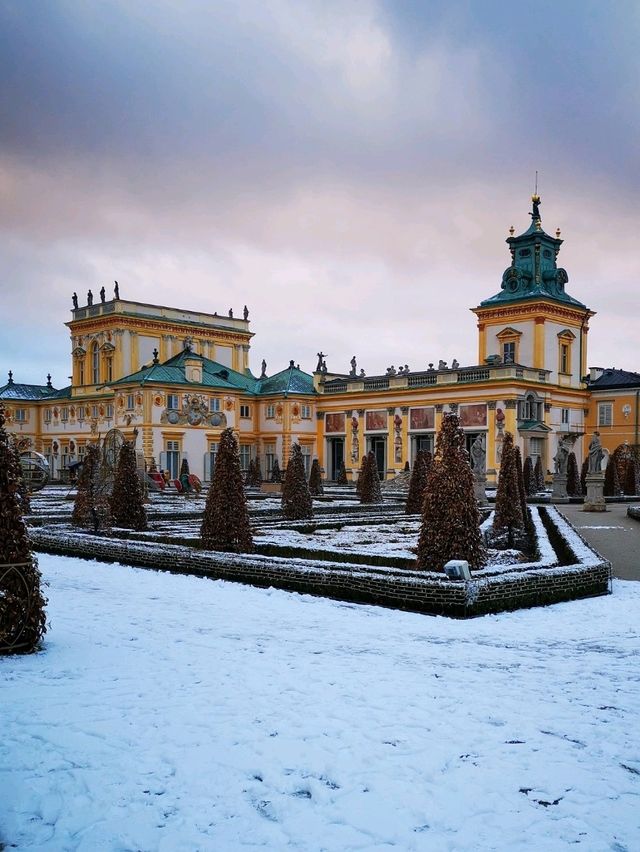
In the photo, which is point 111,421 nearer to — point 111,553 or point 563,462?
point 563,462

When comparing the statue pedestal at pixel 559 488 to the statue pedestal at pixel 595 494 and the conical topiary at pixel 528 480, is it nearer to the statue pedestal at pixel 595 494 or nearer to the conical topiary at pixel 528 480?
the conical topiary at pixel 528 480

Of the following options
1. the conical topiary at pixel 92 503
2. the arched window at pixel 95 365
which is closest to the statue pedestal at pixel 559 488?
the conical topiary at pixel 92 503

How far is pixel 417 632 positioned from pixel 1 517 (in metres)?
4.75

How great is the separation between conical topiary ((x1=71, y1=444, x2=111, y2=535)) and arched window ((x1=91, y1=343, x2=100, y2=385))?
133 feet

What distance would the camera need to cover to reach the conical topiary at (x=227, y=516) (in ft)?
49.3

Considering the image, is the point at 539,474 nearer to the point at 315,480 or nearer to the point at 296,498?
the point at 315,480

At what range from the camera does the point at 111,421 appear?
54.3 meters

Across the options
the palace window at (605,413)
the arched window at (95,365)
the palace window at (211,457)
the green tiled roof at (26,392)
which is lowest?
the palace window at (211,457)

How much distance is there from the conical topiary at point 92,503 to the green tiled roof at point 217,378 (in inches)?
1204

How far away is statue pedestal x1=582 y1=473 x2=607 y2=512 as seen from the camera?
1193 inches

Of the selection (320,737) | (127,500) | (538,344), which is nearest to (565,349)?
(538,344)

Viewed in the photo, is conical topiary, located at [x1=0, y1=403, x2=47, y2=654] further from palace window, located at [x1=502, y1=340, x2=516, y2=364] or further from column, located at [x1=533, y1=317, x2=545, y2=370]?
palace window, located at [x1=502, y1=340, x2=516, y2=364]

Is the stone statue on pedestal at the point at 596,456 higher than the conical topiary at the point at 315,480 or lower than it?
higher

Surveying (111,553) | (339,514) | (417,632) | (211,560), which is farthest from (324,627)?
(339,514)
